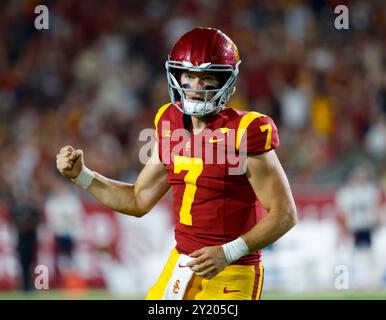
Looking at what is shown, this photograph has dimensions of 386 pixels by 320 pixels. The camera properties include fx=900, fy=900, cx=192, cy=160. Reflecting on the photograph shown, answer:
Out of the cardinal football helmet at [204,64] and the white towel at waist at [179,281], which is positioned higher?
the cardinal football helmet at [204,64]

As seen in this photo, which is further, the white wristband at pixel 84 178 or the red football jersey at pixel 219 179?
the white wristband at pixel 84 178

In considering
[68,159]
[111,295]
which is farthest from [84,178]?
[111,295]

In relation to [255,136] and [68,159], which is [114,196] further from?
[255,136]

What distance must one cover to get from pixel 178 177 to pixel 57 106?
272 inches

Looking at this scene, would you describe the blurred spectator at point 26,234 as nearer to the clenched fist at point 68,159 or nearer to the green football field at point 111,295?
the green football field at point 111,295

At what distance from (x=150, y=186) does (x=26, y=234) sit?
15.8 feet

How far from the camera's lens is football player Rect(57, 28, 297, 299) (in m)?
3.98

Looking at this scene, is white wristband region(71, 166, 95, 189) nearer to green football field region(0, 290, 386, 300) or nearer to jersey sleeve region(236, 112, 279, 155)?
jersey sleeve region(236, 112, 279, 155)

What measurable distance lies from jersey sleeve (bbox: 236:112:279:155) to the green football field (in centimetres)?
446

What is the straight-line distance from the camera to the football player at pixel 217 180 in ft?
13.1

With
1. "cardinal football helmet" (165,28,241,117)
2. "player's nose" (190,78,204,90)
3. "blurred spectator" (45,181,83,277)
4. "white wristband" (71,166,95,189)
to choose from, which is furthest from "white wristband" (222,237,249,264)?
"blurred spectator" (45,181,83,277)

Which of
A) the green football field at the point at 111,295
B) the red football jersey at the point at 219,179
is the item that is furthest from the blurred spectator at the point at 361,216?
the red football jersey at the point at 219,179

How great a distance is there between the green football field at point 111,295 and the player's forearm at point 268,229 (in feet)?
14.4
